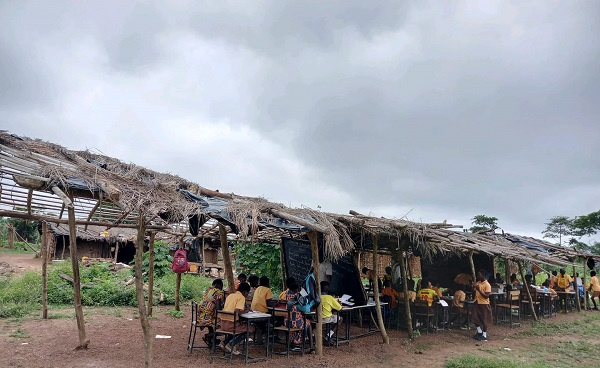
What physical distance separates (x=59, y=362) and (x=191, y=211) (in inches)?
127

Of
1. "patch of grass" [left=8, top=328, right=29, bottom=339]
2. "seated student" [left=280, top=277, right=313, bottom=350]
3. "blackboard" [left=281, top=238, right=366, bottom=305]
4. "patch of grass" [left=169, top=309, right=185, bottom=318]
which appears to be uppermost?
"blackboard" [left=281, top=238, right=366, bottom=305]

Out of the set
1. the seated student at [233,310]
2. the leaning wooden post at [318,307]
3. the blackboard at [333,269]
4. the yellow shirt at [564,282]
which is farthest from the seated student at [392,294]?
the yellow shirt at [564,282]

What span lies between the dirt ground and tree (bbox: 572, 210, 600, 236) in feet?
92.4

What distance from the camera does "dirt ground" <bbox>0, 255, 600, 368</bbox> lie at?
6871mm

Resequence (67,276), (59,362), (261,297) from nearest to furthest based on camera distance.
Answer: (59,362), (261,297), (67,276)

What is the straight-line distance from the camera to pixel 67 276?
13734mm

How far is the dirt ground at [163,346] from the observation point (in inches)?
271

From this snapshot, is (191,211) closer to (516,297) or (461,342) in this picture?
(461,342)

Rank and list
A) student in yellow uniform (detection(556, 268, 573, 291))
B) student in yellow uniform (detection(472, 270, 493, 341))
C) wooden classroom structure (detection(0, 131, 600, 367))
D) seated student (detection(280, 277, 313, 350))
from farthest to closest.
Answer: student in yellow uniform (detection(556, 268, 573, 291))
student in yellow uniform (detection(472, 270, 493, 341))
seated student (detection(280, 277, 313, 350))
wooden classroom structure (detection(0, 131, 600, 367))

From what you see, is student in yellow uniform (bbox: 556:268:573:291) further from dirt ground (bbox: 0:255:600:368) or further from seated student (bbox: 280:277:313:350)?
seated student (bbox: 280:277:313:350)

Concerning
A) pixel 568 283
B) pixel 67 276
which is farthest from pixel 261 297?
pixel 568 283

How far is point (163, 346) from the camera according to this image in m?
7.87

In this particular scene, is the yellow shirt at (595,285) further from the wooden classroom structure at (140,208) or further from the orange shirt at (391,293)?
the orange shirt at (391,293)

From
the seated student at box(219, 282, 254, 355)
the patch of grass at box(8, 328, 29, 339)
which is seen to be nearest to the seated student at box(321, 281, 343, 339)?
the seated student at box(219, 282, 254, 355)
